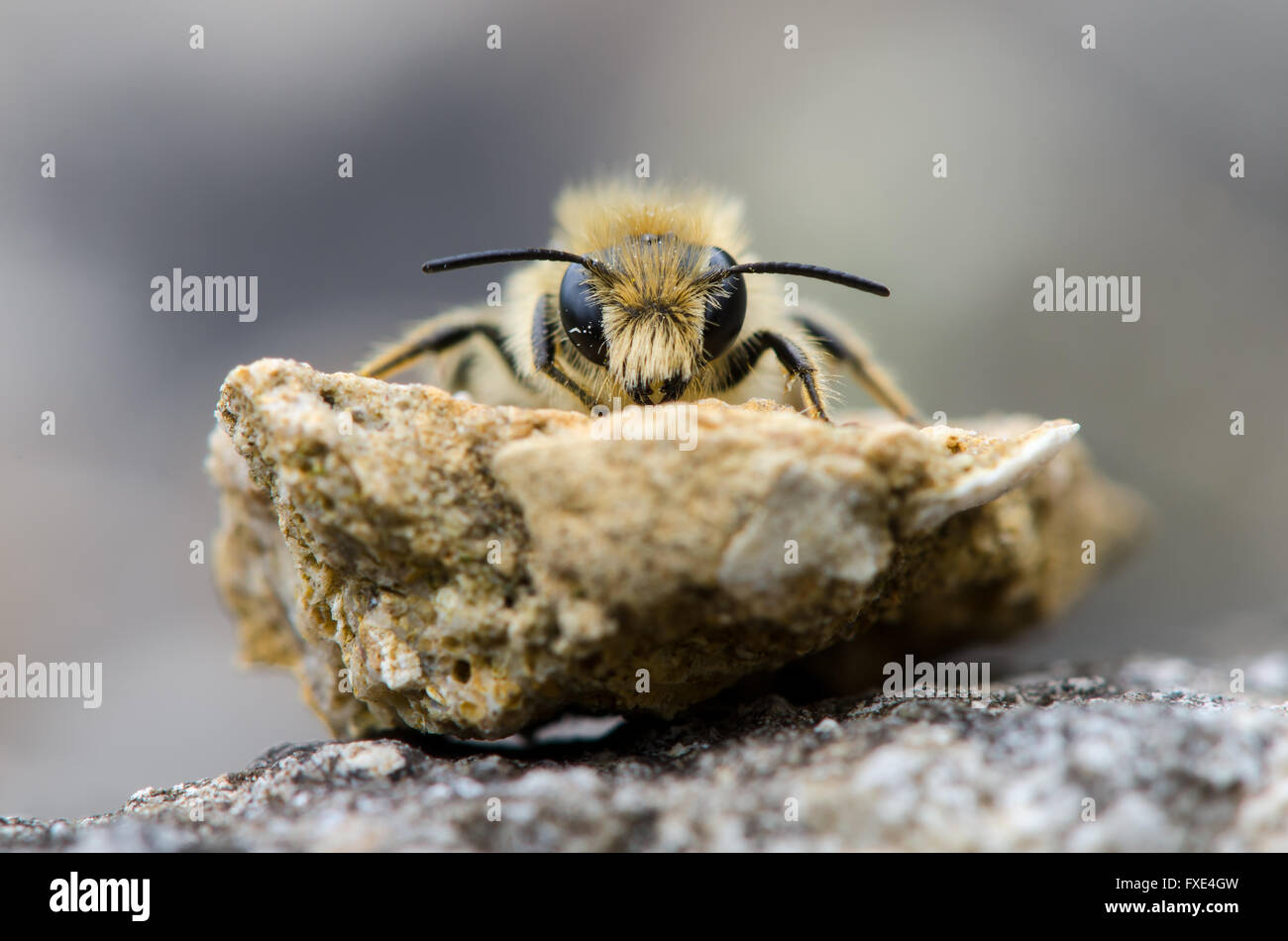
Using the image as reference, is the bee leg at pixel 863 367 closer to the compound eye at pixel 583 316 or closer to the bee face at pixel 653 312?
the bee face at pixel 653 312

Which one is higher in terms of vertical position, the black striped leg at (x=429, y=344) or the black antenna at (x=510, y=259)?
the black antenna at (x=510, y=259)

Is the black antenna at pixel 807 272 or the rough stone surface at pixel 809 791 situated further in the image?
the black antenna at pixel 807 272

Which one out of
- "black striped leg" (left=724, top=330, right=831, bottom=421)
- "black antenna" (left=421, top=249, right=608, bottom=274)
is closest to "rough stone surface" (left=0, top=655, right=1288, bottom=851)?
"black striped leg" (left=724, top=330, right=831, bottom=421)

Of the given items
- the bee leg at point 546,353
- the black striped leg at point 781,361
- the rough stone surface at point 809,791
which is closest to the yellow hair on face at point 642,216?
the bee leg at point 546,353

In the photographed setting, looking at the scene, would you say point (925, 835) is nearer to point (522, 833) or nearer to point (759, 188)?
point (522, 833)

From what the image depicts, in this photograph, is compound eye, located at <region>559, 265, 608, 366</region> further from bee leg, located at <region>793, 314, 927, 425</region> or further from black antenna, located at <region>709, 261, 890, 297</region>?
bee leg, located at <region>793, 314, 927, 425</region>

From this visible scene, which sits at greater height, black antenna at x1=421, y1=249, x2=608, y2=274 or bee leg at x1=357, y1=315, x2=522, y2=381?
black antenna at x1=421, y1=249, x2=608, y2=274

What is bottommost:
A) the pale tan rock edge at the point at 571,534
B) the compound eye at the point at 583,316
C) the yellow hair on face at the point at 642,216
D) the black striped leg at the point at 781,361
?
the pale tan rock edge at the point at 571,534

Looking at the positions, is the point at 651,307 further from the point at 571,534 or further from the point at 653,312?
the point at 571,534
